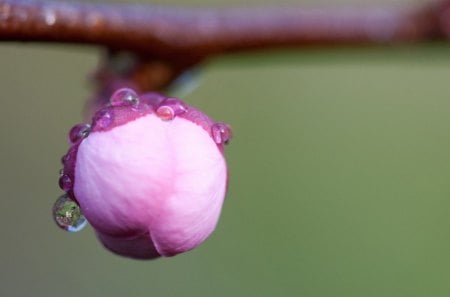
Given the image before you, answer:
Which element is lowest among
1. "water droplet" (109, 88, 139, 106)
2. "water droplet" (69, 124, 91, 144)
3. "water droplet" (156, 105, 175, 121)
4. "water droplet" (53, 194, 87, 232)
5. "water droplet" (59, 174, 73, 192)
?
"water droplet" (53, 194, 87, 232)

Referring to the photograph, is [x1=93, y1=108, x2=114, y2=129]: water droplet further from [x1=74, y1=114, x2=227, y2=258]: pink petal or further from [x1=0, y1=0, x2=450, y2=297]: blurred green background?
[x1=0, y1=0, x2=450, y2=297]: blurred green background

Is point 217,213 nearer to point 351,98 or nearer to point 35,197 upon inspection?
point 35,197

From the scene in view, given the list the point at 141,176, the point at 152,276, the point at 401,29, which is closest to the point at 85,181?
the point at 141,176

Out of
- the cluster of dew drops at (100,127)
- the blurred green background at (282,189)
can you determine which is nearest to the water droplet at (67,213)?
the cluster of dew drops at (100,127)

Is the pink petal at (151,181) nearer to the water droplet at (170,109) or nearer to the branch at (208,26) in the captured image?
the water droplet at (170,109)

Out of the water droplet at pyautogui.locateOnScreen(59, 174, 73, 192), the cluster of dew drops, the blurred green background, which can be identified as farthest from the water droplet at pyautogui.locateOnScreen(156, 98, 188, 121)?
the blurred green background
